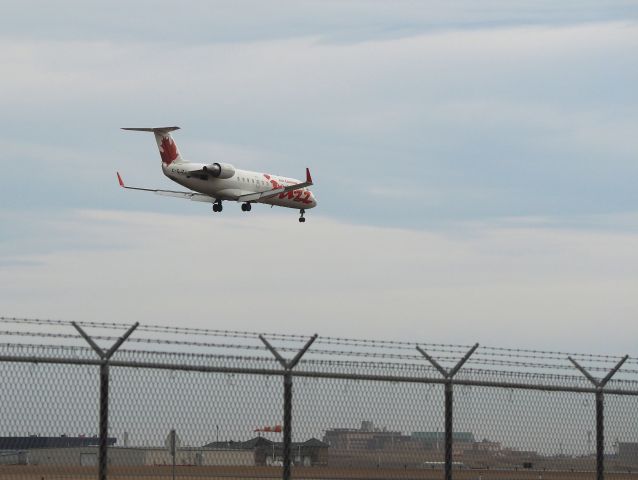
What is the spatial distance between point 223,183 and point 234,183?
1.09 metres

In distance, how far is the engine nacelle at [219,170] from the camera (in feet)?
227

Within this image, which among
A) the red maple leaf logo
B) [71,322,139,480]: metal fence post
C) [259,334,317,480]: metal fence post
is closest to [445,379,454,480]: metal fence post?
[259,334,317,480]: metal fence post

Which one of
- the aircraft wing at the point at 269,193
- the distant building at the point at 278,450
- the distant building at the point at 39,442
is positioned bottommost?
the distant building at the point at 278,450

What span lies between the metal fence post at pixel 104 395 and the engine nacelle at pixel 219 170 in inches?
2209

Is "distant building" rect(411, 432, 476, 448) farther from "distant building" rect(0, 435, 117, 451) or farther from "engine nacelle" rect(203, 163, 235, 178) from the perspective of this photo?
"engine nacelle" rect(203, 163, 235, 178)

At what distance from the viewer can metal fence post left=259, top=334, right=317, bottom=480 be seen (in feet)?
47.3

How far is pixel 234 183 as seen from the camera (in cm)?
7156

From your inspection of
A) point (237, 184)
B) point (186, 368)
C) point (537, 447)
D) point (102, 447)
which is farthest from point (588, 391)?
point (237, 184)

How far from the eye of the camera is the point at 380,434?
51.4 ft

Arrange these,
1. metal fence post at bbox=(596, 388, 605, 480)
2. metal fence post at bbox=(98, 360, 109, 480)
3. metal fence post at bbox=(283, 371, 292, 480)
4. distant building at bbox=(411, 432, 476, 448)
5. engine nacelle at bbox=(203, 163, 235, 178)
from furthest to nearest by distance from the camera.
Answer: engine nacelle at bbox=(203, 163, 235, 178) → metal fence post at bbox=(596, 388, 605, 480) → distant building at bbox=(411, 432, 476, 448) → metal fence post at bbox=(283, 371, 292, 480) → metal fence post at bbox=(98, 360, 109, 480)

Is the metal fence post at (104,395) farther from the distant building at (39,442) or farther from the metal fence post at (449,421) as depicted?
the metal fence post at (449,421)

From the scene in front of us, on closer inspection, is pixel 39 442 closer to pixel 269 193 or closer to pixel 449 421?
pixel 449 421

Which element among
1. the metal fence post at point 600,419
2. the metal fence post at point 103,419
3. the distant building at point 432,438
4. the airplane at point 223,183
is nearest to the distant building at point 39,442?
the metal fence post at point 103,419

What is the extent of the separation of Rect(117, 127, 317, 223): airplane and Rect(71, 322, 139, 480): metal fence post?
54.7 meters
